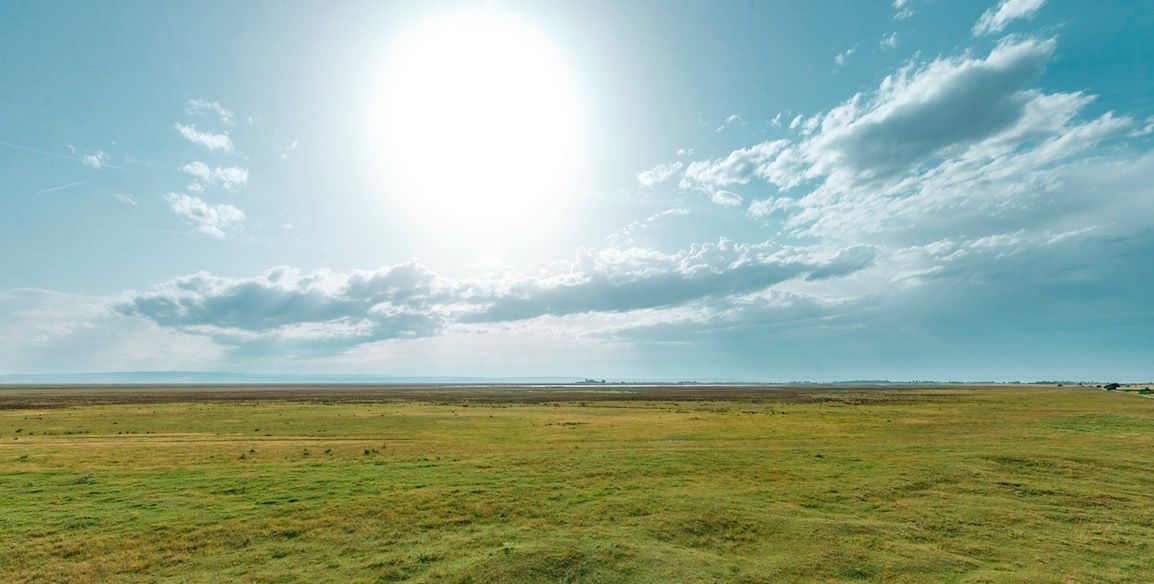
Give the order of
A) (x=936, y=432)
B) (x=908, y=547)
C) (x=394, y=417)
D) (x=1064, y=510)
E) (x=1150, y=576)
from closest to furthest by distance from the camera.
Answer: (x=1150, y=576) < (x=908, y=547) < (x=1064, y=510) < (x=936, y=432) < (x=394, y=417)

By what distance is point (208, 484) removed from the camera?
27.0m

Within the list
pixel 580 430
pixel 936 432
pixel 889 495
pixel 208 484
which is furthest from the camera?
pixel 580 430

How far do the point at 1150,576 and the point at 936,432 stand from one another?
37271mm

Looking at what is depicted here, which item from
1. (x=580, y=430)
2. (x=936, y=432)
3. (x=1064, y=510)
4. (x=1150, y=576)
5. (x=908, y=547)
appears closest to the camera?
(x=1150, y=576)

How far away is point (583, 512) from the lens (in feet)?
73.5

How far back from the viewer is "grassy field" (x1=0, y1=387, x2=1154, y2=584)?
17.0 meters

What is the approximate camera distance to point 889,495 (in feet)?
82.7

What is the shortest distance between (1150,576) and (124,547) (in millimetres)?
35500

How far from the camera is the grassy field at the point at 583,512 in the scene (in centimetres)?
1698

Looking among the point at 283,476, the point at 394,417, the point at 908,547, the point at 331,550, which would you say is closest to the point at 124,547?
the point at 331,550

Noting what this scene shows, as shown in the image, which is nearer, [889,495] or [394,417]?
[889,495]

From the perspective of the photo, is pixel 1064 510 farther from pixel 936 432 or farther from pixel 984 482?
pixel 936 432

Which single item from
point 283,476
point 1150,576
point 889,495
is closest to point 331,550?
point 283,476

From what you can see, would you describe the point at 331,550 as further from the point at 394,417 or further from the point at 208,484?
the point at 394,417
